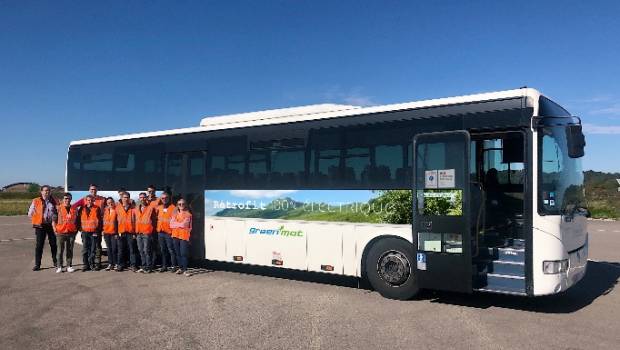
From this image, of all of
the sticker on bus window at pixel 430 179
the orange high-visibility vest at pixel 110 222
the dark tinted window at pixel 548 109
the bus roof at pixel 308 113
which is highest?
the bus roof at pixel 308 113

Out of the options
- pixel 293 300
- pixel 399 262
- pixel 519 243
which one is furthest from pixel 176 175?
pixel 519 243

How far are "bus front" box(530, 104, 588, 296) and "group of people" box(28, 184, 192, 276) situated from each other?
6669mm

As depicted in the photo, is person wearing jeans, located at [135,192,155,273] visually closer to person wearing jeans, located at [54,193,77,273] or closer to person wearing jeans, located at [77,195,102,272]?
person wearing jeans, located at [77,195,102,272]

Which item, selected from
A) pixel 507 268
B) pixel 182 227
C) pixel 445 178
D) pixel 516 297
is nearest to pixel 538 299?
pixel 516 297

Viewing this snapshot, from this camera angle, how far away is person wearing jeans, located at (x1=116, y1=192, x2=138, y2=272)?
1108cm

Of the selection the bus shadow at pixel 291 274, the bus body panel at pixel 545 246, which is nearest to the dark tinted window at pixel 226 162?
the bus shadow at pixel 291 274

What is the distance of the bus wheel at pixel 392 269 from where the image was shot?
803 centimetres

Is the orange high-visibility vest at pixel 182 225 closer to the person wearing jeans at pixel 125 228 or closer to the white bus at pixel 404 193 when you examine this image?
the white bus at pixel 404 193

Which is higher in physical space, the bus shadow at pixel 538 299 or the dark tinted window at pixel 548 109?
the dark tinted window at pixel 548 109

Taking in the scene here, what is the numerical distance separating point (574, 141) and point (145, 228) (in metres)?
8.37

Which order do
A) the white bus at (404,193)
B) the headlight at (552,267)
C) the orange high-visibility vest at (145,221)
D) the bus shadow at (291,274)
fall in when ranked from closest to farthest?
the headlight at (552,267) → the white bus at (404,193) → the bus shadow at (291,274) → the orange high-visibility vest at (145,221)

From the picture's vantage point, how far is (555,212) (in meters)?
7.11

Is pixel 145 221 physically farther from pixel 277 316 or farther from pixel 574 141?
pixel 574 141

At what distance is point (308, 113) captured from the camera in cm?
977
